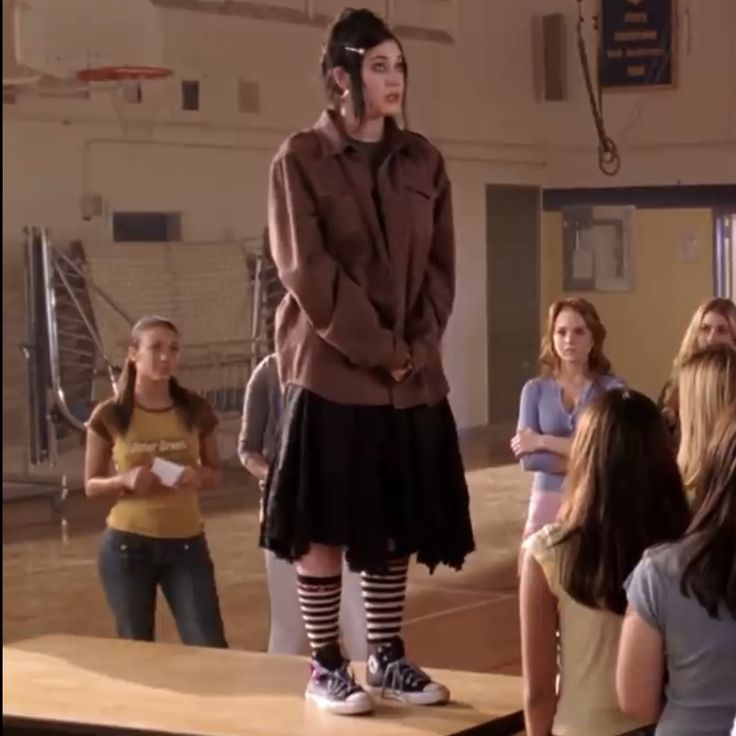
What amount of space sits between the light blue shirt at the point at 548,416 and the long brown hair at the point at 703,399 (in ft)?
4.56

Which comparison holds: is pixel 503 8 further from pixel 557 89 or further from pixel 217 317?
pixel 217 317

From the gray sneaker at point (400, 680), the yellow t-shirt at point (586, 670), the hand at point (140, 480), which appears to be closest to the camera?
the yellow t-shirt at point (586, 670)

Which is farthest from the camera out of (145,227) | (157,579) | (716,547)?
(145,227)

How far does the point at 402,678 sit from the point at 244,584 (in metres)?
4.25

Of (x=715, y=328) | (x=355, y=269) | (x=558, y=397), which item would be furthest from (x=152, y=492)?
(x=715, y=328)

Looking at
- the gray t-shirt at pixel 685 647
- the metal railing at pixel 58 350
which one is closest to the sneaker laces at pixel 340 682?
the gray t-shirt at pixel 685 647

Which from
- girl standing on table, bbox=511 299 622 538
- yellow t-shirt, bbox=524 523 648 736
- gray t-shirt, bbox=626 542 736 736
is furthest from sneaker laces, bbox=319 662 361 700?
girl standing on table, bbox=511 299 622 538

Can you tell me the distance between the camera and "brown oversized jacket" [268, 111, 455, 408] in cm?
302

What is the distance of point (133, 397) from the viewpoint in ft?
14.3

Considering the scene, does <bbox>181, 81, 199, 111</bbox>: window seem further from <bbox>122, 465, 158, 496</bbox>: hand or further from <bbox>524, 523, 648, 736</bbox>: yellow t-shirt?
<bbox>524, 523, 648, 736</bbox>: yellow t-shirt

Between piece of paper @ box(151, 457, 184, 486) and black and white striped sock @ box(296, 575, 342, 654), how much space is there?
3.47 feet

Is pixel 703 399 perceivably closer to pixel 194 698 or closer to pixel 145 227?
pixel 194 698

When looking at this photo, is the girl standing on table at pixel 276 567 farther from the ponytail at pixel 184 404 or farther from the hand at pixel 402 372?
the hand at pixel 402 372

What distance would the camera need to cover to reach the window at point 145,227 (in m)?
10.7
